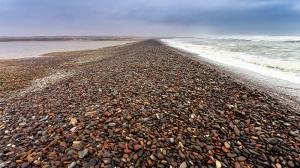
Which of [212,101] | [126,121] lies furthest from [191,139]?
[212,101]

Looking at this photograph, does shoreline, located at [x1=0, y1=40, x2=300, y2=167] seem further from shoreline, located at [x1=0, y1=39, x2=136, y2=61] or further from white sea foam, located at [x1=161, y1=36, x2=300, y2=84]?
shoreline, located at [x1=0, y1=39, x2=136, y2=61]

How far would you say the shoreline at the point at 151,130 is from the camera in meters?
4.89

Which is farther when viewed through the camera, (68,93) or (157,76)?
(157,76)

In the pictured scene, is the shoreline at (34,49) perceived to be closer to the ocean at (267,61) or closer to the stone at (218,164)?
the ocean at (267,61)

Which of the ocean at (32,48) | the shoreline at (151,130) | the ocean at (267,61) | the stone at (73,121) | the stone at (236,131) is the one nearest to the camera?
the shoreline at (151,130)

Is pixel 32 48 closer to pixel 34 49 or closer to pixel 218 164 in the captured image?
pixel 34 49

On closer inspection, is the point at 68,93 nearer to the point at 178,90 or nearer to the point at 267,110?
the point at 178,90

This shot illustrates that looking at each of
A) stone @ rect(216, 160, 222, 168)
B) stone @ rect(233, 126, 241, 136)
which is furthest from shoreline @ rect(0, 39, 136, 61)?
stone @ rect(216, 160, 222, 168)

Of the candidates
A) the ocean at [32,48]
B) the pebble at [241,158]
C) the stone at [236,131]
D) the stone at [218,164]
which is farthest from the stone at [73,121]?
the ocean at [32,48]

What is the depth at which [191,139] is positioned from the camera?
560cm

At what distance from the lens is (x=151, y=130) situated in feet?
19.3

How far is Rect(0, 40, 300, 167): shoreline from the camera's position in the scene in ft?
16.0

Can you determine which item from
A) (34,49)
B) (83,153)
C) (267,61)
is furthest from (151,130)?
(34,49)

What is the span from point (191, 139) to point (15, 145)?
4.31 m
